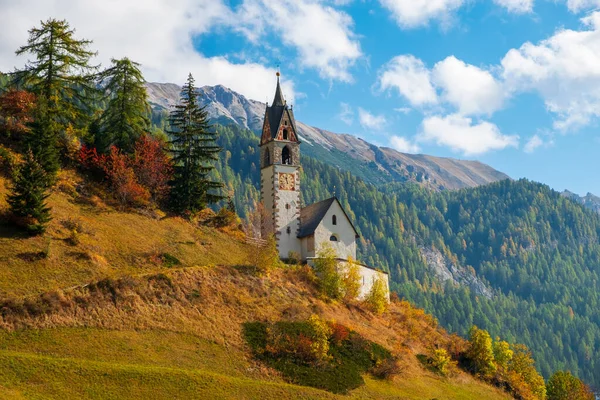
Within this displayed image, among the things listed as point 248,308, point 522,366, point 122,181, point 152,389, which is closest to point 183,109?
point 122,181

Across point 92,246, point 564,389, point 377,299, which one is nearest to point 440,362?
point 377,299

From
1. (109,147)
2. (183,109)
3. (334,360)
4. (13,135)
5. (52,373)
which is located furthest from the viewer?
(183,109)

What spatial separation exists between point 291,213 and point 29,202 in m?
31.7

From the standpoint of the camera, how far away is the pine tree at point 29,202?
175 ft

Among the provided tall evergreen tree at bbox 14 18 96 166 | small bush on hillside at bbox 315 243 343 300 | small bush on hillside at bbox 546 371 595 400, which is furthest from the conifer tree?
small bush on hillside at bbox 546 371 595 400

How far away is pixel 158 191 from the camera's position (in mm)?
73750

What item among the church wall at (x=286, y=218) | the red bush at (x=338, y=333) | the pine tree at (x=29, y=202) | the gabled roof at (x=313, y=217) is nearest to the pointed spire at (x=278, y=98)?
the church wall at (x=286, y=218)

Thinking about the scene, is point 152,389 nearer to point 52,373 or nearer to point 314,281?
point 52,373

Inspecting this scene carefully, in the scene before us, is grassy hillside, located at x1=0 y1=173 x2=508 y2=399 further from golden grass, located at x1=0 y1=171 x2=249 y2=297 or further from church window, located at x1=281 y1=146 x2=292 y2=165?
church window, located at x1=281 y1=146 x2=292 y2=165

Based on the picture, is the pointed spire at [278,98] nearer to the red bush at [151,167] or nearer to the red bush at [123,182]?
the red bush at [151,167]

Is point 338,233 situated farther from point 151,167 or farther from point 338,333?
point 151,167

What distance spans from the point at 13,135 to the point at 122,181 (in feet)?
39.3

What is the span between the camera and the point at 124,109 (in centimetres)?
7531

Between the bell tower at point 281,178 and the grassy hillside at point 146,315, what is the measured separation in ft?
20.2
